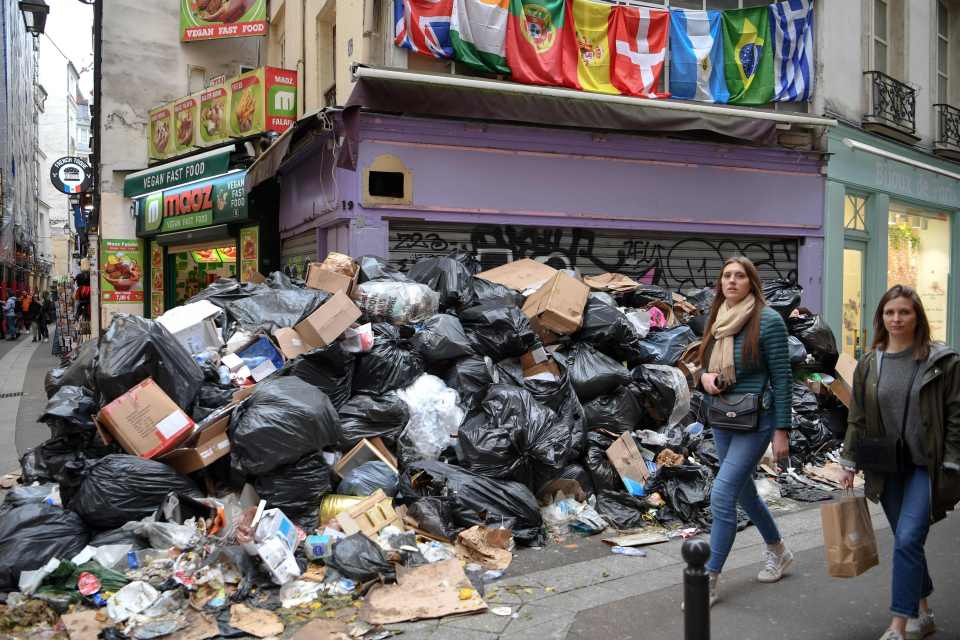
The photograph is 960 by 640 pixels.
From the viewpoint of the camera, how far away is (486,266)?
869cm

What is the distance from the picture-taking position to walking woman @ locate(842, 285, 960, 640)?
3.20 meters

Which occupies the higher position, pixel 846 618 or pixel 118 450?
pixel 118 450

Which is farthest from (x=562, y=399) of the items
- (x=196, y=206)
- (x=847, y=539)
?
(x=196, y=206)

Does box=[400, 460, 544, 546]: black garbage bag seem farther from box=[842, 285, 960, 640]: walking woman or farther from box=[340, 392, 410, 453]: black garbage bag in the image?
box=[842, 285, 960, 640]: walking woman

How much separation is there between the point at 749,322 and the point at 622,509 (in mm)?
1991

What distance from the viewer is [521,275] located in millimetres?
7352

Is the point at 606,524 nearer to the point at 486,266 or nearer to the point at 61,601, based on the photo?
the point at 61,601

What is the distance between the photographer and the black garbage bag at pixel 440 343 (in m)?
5.77

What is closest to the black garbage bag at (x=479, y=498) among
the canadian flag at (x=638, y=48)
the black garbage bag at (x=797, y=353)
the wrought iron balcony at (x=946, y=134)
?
the black garbage bag at (x=797, y=353)

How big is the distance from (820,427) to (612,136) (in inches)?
162

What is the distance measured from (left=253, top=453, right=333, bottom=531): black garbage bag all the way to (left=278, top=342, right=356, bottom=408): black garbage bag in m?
0.76

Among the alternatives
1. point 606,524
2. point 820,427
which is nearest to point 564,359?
point 606,524

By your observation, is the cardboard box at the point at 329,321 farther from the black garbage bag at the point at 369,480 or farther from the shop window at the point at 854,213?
the shop window at the point at 854,213

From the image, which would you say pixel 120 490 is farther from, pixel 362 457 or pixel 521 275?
pixel 521 275
